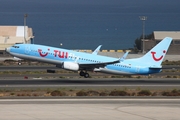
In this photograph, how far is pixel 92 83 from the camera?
52188 mm

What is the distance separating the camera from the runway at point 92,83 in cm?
4925

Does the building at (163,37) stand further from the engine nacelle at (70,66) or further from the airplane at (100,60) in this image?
the engine nacelle at (70,66)

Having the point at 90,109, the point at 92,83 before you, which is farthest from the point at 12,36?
the point at 90,109

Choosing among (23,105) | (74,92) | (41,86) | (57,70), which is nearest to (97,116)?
(23,105)

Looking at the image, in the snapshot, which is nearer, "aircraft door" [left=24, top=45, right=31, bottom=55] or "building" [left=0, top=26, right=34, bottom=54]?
"aircraft door" [left=24, top=45, right=31, bottom=55]

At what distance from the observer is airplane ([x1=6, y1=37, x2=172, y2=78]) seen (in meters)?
57.4

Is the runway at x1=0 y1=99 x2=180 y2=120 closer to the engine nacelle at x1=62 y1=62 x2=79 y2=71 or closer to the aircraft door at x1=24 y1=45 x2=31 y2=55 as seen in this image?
the engine nacelle at x1=62 y1=62 x2=79 y2=71

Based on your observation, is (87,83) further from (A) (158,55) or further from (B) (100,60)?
(A) (158,55)

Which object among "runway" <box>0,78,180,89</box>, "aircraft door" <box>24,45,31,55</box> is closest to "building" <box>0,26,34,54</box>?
"aircraft door" <box>24,45,31,55</box>

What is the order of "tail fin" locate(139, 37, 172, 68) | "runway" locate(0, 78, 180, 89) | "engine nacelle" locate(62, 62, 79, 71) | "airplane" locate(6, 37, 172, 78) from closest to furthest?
1. "runway" locate(0, 78, 180, 89)
2. "engine nacelle" locate(62, 62, 79, 71)
3. "airplane" locate(6, 37, 172, 78)
4. "tail fin" locate(139, 37, 172, 68)

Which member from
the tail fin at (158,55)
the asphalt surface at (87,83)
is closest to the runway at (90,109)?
the asphalt surface at (87,83)

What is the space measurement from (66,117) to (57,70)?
139 ft

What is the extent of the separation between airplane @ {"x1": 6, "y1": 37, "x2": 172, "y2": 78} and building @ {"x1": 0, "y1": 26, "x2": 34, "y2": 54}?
50486 mm

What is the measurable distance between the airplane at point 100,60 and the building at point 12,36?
50.5 metres
